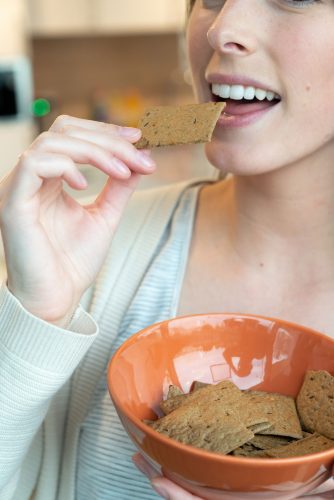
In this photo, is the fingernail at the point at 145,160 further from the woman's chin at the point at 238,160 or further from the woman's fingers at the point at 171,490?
the woman's fingers at the point at 171,490

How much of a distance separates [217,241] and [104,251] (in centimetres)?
34

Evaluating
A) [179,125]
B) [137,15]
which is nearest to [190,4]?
[179,125]

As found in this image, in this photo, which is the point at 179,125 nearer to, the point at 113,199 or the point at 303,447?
the point at 113,199

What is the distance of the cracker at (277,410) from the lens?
850 mm

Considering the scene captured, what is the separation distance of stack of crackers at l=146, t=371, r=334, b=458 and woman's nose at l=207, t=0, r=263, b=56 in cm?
53

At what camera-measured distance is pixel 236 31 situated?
105 centimetres

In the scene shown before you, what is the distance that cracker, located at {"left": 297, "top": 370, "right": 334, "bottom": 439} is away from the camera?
87 cm

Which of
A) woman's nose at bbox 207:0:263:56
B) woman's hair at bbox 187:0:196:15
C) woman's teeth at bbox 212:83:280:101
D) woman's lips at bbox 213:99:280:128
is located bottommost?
woman's lips at bbox 213:99:280:128

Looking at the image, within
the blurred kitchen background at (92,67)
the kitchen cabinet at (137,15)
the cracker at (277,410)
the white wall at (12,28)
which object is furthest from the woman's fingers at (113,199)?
the kitchen cabinet at (137,15)

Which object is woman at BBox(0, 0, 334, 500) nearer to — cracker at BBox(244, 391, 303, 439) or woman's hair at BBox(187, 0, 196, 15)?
woman's hair at BBox(187, 0, 196, 15)

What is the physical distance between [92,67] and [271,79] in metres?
3.89

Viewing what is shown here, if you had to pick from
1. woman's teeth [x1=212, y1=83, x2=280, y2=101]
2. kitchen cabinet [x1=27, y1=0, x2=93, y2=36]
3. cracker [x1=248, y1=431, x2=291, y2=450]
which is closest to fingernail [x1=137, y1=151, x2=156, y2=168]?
woman's teeth [x1=212, y1=83, x2=280, y2=101]

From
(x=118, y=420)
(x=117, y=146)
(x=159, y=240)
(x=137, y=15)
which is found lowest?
(x=118, y=420)

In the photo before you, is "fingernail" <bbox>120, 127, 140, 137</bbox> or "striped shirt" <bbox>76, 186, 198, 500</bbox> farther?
"striped shirt" <bbox>76, 186, 198, 500</bbox>
